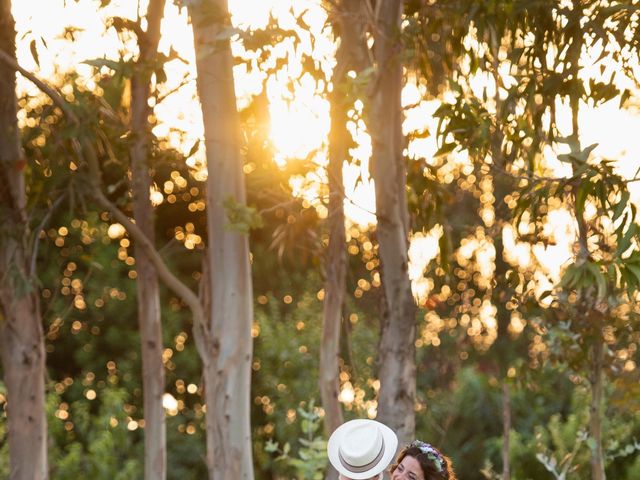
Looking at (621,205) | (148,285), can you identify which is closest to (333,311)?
(148,285)

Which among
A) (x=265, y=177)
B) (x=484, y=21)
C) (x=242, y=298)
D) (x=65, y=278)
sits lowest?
(x=242, y=298)

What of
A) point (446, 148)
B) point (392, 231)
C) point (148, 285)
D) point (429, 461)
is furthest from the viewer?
point (148, 285)

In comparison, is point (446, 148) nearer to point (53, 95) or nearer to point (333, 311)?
point (333, 311)

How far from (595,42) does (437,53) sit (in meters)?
1.55

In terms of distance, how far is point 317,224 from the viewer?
12.5m

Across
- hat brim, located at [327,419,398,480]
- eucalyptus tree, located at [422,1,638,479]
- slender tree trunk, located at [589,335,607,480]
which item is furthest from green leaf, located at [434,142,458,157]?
hat brim, located at [327,419,398,480]

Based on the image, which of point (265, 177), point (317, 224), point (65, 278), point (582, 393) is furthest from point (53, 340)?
point (265, 177)

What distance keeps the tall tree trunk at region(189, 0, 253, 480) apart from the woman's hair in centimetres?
467

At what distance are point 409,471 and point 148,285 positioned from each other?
7059 millimetres

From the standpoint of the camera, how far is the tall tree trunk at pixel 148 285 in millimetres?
11836

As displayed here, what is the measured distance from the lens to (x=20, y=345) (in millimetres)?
11570

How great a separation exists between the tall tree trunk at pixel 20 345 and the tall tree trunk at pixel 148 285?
2.93ft

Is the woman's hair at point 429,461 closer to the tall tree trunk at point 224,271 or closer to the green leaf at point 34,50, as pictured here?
the tall tree trunk at point 224,271

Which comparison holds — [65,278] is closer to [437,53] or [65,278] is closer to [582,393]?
[582,393]
